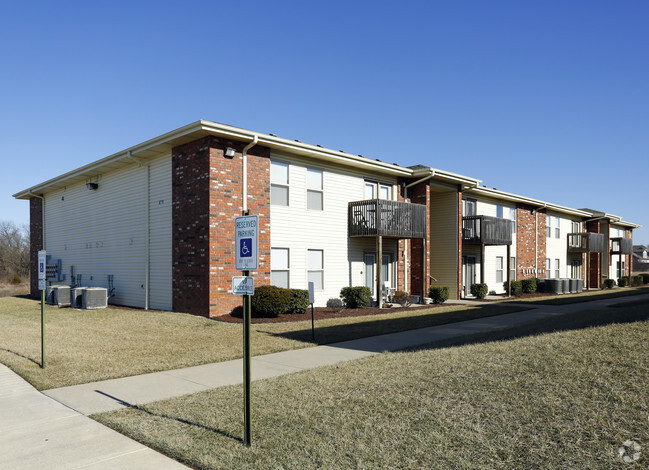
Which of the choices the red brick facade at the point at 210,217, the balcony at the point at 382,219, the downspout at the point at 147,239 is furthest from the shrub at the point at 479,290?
the downspout at the point at 147,239

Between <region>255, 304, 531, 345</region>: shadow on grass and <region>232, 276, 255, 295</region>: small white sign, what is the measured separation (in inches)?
228

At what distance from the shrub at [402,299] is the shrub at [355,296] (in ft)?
5.89

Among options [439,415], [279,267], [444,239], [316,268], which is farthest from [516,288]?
[439,415]

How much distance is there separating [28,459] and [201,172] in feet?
36.8

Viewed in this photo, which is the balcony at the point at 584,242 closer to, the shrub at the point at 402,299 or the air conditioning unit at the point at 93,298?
the shrub at the point at 402,299

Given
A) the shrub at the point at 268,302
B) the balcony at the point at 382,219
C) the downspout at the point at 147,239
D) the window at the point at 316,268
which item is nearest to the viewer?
the shrub at the point at 268,302

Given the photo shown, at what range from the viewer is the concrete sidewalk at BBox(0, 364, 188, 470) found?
4.21m

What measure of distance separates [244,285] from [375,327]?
8442mm

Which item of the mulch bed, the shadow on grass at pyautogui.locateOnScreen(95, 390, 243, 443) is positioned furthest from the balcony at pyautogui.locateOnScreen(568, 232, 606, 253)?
the shadow on grass at pyautogui.locateOnScreen(95, 390, 243, 443)

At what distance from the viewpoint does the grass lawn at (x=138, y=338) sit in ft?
26.4

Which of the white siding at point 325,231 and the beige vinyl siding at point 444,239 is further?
the beige vinyl siding at point 444,239

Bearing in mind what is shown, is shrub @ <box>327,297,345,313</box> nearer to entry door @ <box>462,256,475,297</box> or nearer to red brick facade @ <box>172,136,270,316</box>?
red brick facade @ <box>172,136,270,316</box>

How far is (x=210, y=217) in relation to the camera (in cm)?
1434

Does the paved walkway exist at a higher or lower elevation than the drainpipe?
lower
